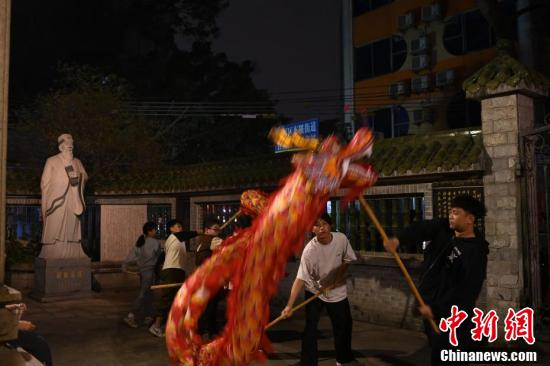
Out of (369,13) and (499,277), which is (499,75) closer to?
(499,277)

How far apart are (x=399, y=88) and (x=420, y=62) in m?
1.44

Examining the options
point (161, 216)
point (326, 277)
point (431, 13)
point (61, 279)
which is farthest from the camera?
point (431, 13)

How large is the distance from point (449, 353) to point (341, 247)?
1.93 metres

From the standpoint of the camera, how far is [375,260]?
8219mm

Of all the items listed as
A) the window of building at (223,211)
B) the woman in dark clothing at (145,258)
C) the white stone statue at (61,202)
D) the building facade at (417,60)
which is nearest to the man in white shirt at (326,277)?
the woman in dark clothing at (145,258)

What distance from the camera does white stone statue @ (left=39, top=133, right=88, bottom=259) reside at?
1091 cm

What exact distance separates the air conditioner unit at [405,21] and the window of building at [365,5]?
177cm

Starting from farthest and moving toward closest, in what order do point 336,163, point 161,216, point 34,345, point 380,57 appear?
point 380,57 → point 161,216 → point 34,345 → point 336,163

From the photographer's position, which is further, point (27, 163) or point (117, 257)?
point (27, 163)

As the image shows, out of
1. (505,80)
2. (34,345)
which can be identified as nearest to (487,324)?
(505,80)

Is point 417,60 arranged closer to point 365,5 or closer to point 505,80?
point 365,5

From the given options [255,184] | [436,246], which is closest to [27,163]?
[255,184]

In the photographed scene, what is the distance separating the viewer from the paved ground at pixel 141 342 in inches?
246

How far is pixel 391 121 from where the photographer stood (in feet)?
79.6
